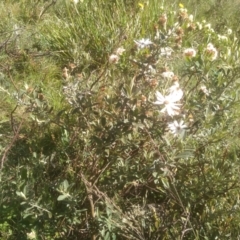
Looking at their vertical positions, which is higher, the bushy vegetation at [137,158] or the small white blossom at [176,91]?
the small white blossom at [176,91]

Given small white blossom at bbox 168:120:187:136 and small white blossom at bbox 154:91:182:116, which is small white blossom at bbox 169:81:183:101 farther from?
small white blossom at bbox 168:120:187:136

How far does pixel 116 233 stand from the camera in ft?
6.98

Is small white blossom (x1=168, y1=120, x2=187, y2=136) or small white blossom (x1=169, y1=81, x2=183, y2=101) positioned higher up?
small white blossom (x1=169, y1=81, x2=183, y2=101)

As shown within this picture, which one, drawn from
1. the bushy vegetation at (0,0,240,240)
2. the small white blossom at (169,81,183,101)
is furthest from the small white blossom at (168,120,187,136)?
the small white blossom at (169,81,183,101)

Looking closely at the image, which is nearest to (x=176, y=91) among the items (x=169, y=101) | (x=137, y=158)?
(x=169, y=101)

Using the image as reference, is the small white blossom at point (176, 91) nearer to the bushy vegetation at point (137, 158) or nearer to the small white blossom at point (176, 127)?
the bushy vegetation at point (137, 158)

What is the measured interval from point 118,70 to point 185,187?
86cm

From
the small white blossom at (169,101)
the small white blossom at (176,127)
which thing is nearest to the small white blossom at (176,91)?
the small white blossom at (169,101)

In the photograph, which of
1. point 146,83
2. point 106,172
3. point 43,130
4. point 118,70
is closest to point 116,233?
point 106,172

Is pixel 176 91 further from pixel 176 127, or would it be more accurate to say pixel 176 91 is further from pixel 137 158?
pixel 137 158

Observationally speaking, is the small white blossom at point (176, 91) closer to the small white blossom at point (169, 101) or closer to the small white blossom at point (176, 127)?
the small white blossom at point (169, 101)

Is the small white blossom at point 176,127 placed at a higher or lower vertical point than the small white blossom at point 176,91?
lower

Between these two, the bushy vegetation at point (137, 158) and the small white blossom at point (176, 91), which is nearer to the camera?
the small white blossom at point (176, 91)

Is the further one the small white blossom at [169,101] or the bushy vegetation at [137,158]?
the bushy vegetation at [137,158]
